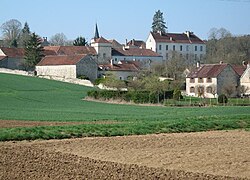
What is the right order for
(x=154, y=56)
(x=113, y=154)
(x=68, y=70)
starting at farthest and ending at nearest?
(x=154, y=56), (x=68, y=70), (x=113, y=154)

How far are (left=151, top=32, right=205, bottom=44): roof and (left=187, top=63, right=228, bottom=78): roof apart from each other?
48.2m

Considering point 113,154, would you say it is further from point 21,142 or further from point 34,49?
point 34,49

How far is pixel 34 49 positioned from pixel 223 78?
142 ft

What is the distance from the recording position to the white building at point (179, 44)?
13962cm

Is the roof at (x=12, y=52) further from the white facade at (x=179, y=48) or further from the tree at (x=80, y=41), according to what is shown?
the white facade at (x=179, y=48)

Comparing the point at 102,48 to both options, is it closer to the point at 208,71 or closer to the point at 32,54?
the point at 32,54

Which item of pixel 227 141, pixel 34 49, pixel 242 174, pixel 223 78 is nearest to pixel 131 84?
pixel 223 78

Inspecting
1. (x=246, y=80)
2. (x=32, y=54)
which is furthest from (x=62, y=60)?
(x=246, y=80)

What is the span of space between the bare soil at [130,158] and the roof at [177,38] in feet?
374

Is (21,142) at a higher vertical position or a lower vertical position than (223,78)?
lower

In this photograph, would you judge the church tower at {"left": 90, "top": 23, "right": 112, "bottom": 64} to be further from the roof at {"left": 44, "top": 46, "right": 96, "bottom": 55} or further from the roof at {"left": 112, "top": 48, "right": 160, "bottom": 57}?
the roof at {"left": 112, "top": 48, "right": 160, "bottom": 57}

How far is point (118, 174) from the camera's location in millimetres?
15320

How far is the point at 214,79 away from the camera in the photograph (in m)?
86.6

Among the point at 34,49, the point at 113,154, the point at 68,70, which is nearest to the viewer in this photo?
the point at 113,154
